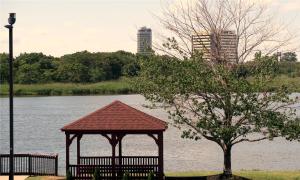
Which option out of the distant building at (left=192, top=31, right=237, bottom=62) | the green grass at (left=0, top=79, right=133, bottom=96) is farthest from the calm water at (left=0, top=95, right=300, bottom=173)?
the green grass at (left=0, top=79, right=133, bottom=96)

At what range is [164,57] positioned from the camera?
31.2 metres

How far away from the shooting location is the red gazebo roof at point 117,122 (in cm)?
2761

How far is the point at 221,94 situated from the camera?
28.9 meters

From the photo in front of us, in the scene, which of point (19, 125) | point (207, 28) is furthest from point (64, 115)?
point (207, 28)

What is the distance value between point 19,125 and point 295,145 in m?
36.4

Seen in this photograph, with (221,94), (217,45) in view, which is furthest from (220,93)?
(217,45)

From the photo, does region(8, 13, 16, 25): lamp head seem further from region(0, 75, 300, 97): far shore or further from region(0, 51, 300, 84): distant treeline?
region(0, 75, 300, 97): far shore

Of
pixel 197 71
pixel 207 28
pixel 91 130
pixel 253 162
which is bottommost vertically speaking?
pixel 253 162

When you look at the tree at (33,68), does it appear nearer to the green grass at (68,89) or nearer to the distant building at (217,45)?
the green grass at (68,89)

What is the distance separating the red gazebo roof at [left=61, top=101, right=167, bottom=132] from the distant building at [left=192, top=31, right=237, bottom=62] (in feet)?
18.2

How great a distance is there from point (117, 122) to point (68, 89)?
361 feet

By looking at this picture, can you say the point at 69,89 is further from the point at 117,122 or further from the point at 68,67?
the point at 117,122

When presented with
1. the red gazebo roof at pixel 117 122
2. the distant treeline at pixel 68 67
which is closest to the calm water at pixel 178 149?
the red gazebo roof at pixel 117 122

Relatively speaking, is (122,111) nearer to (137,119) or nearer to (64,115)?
(137,119)
